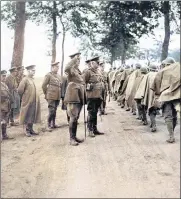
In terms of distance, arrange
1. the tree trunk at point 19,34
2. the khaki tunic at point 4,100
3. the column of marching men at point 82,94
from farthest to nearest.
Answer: the tree trunk at point 19,34 < the khaki tunic at point 4,100 < the column of marching men at point 82,94

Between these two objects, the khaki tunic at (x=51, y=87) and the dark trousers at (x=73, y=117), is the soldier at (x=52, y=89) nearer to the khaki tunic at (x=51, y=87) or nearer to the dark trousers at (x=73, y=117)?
the khaki tunic at (x=51, y=87)

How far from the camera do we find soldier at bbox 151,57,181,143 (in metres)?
7.12

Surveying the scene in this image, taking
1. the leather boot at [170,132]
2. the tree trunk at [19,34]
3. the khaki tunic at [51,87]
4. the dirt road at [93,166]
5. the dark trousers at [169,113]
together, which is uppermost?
the tree trunk at [19,34]

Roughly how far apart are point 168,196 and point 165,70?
11.1 ft

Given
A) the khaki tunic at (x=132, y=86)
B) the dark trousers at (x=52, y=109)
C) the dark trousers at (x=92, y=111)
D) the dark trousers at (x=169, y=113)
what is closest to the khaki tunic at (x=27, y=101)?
the dark trousers at (x=52, y=109)

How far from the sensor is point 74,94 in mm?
7910

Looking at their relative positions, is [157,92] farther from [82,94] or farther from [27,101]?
[27,101]

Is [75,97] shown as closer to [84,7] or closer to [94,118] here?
[94,118]

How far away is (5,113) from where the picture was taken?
9000 mm

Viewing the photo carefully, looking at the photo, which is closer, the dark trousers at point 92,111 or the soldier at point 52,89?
the dark trousers at point 92,111

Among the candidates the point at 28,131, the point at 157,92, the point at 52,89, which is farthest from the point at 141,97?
the point at 28,131

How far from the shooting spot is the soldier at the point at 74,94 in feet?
25.7

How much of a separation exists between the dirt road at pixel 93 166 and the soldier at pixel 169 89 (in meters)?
0.59

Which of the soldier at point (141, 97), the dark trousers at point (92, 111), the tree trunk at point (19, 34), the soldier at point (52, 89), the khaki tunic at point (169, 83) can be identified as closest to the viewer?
the khaki tunic at point (169, 83)
